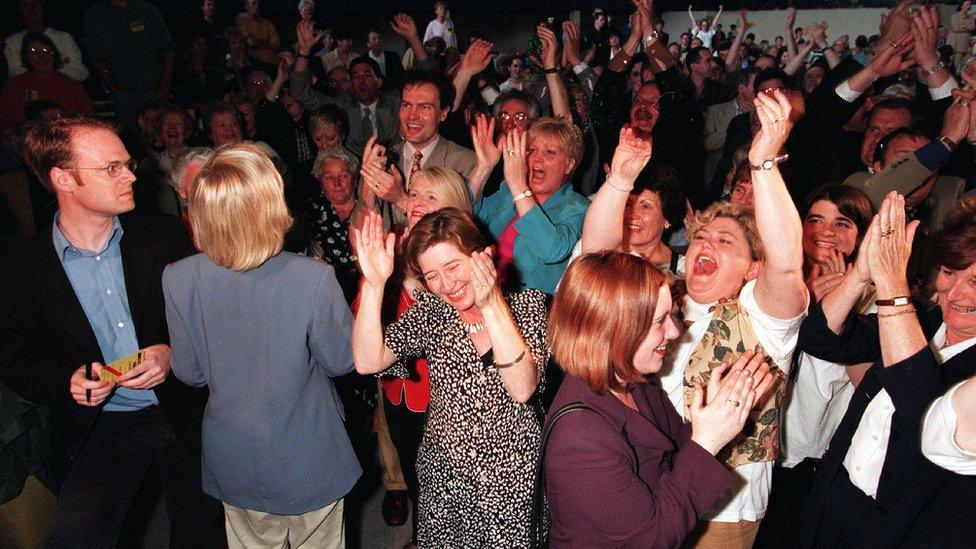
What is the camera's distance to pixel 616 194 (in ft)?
7.93

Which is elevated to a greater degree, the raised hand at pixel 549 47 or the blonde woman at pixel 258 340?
the raised hand at pixel 549 47

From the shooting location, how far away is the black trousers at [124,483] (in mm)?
2420

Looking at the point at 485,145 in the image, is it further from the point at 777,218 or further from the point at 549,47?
the point at 777,218

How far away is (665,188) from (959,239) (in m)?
1.32

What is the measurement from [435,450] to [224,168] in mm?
1212

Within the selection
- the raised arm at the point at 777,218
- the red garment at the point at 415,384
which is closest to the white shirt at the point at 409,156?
the red garment at the point at 415,384

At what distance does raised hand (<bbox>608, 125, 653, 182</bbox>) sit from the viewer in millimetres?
2355

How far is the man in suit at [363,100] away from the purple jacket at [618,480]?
158 inches

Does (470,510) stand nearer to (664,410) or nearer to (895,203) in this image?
(664,410)

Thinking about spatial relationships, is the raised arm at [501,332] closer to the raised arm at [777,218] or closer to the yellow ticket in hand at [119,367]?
the raised arm at [777,218]

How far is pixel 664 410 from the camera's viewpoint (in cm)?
196

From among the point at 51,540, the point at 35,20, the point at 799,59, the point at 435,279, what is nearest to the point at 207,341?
the point at 435,279

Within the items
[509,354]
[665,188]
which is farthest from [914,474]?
[665,188]

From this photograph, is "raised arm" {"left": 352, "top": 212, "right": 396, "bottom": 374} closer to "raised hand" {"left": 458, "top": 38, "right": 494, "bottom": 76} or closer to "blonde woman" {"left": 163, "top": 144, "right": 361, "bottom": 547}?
"blonde woman" {"left": 163, "top": 144, "right": 361, "bottom": 547}
